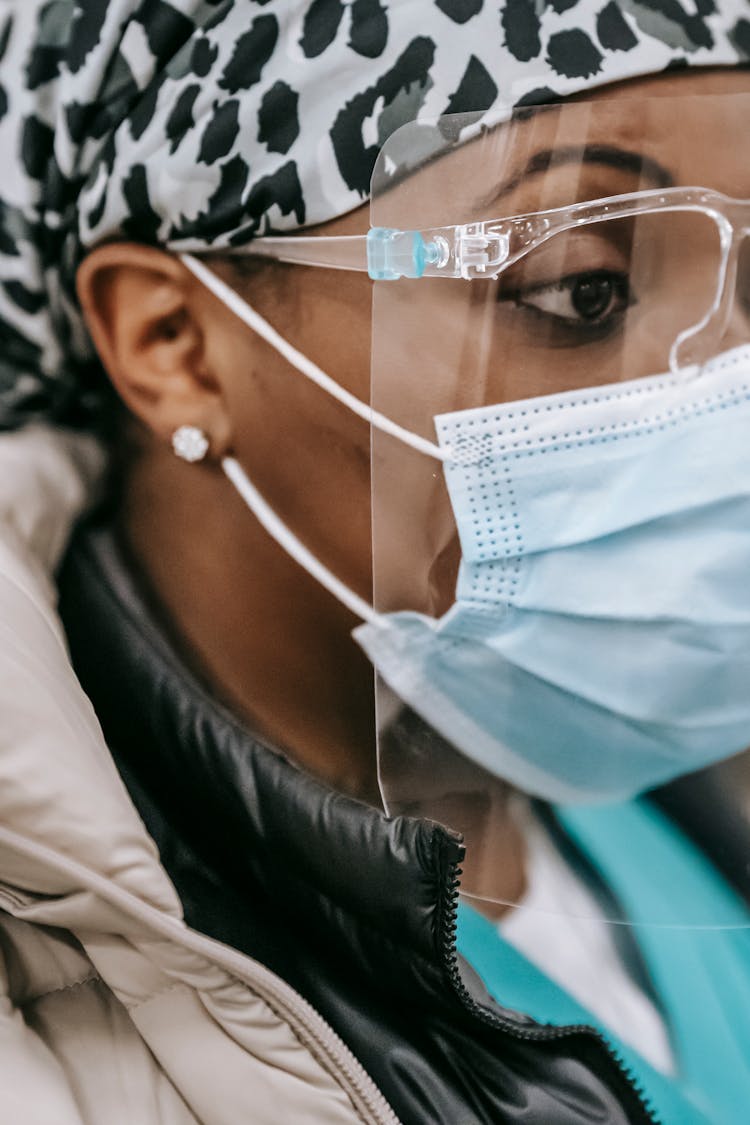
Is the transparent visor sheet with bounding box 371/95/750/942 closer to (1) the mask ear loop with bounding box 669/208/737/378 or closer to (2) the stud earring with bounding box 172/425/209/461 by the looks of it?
(1) the mask ear loop with bounding box 669/208/737/378

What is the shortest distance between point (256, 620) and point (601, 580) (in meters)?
0.32

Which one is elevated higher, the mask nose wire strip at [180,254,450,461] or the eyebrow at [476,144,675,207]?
the eyebrow at [476,144,675,207]

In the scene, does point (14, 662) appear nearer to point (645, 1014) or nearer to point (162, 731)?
point (162, 731)

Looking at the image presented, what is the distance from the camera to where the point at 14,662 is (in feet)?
2.51

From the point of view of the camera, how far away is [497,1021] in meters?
0.87

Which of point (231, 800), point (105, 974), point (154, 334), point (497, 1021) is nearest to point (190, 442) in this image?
point (154, 334)

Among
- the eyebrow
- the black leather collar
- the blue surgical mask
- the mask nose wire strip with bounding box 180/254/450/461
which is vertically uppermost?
the eyebrow

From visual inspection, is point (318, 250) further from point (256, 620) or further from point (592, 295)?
point (256, 620)

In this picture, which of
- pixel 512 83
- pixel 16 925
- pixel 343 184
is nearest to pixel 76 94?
pixel 343 184

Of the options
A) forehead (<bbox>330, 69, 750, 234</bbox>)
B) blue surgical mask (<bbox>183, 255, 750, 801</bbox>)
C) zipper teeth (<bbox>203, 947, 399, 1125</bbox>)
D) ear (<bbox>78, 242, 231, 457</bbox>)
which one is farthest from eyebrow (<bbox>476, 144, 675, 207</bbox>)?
zipper teeth (<bbox>203, 947, 399, 1125</bbox>)

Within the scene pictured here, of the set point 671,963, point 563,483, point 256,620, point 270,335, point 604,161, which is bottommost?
point 671,963

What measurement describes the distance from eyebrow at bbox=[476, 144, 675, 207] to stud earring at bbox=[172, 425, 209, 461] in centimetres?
34

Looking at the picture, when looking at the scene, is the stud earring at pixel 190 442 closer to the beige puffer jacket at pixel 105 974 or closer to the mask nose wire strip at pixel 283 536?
the mask nose wire strip at pixel 283 536

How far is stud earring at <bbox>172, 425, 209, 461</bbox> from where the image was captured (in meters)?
0.92
